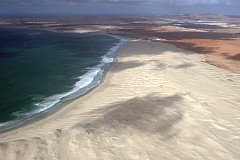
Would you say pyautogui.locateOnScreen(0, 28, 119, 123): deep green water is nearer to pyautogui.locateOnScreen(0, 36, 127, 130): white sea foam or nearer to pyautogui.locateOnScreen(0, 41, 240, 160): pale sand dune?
pyautogui.locateOnScreen(0, 36, 127, 130): white sea foam

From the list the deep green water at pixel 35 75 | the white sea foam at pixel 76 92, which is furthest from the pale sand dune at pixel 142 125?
the deep green water at pixel 35 75

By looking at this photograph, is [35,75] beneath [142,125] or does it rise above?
beneath

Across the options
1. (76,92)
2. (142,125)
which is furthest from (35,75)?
(142,125)

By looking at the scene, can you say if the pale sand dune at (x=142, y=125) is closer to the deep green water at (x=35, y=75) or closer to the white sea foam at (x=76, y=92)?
the white sea foam at (x=76, y=92)

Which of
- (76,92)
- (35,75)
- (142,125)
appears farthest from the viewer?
(35,75)

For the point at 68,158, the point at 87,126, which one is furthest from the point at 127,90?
the point at 68,158

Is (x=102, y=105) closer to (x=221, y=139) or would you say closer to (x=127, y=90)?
(x=127, y=90)

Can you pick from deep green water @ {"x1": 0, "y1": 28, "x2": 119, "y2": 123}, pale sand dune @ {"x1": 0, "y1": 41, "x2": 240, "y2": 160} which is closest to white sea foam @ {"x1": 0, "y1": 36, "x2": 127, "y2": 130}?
deep green water @ {"x1": 0, "y1": 28, "x2": 119, "y2": 123}

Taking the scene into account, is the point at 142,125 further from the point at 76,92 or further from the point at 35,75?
the point at 35,75
